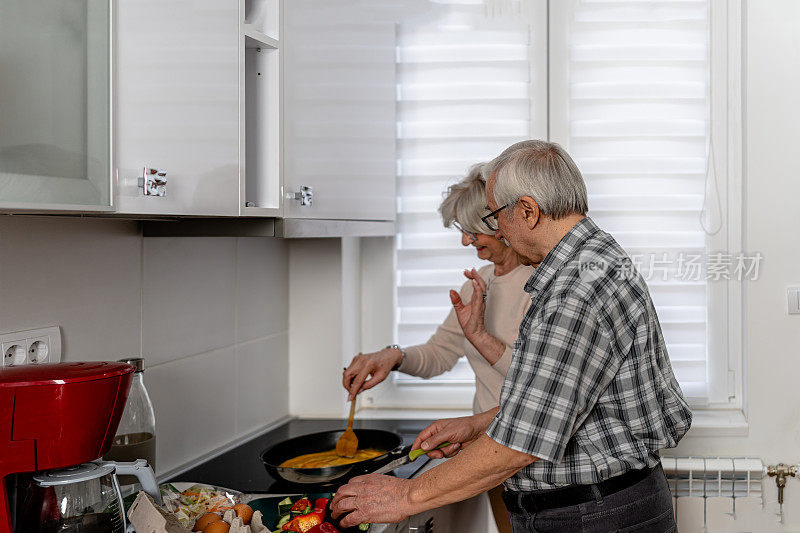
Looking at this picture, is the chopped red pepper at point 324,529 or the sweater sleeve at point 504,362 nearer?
the chopped red pepper at point 324,529

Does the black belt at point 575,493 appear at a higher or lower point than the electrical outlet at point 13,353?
lower

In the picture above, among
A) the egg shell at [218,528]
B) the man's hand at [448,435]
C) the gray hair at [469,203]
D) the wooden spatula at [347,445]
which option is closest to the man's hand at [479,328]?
the gray hair at [469,203]

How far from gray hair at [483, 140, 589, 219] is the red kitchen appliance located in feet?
2.55

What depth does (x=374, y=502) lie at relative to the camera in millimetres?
1450

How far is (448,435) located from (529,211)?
1.90 feet

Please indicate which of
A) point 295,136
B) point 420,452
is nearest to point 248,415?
point 420,452

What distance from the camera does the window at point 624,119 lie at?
260 cm

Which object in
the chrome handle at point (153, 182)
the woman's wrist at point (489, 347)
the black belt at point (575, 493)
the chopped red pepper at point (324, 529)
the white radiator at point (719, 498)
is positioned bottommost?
the white radiator at point (719, 498)

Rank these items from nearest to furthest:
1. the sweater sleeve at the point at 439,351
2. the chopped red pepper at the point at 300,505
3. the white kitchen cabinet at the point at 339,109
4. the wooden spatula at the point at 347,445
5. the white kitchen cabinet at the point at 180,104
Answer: the white kitchen cabinet at the point at 180,104 → the chopped red pepper at the point at 300,505 → the white kitchen cabinet at the point at 339,109 → the wooden spatula at the point at 347,445 → the sweater sleeve at the point at 439,351

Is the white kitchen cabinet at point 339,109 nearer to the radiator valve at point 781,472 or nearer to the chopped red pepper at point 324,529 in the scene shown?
the chopped red pepper at point 324,529

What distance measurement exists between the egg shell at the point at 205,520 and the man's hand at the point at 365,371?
2.53 feet

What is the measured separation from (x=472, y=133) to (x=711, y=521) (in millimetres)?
1490

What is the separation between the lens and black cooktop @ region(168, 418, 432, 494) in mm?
1812

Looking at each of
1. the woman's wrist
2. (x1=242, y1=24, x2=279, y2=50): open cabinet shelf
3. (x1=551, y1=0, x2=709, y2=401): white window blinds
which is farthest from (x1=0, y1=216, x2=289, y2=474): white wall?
(x1=551, y1=0, x2=709, y2=401): white window blinds
